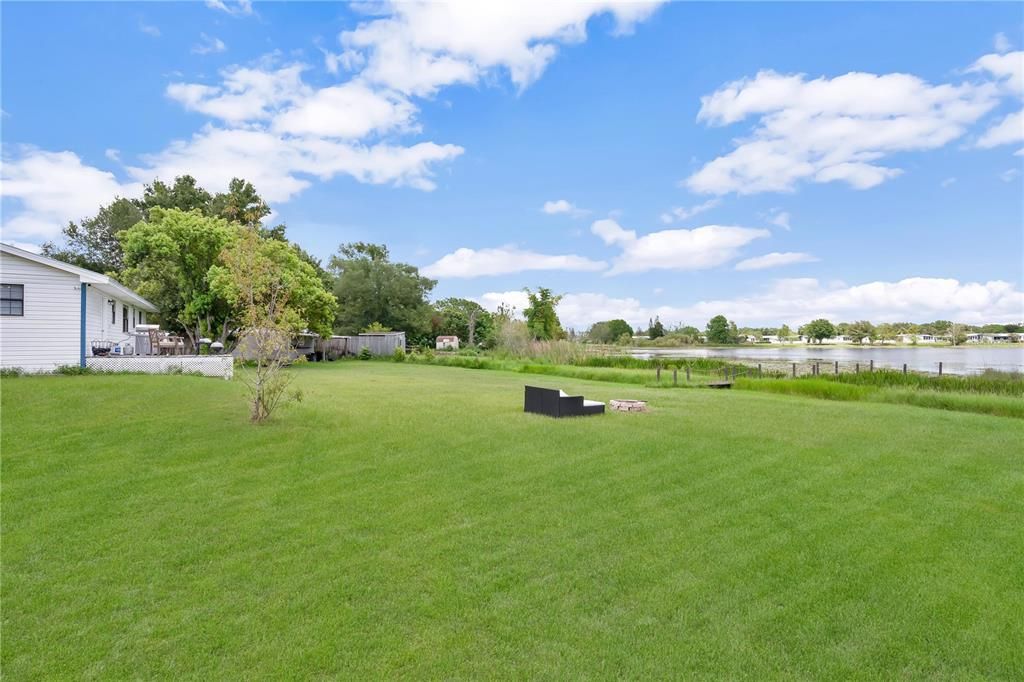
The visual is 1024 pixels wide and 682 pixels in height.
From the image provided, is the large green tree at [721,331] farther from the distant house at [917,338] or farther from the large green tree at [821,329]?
the distant house at [917,338]

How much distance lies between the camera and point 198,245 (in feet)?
68.2

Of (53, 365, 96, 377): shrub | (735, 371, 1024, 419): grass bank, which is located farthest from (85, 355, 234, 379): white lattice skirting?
(735, 371, 1024, 419): grass bank

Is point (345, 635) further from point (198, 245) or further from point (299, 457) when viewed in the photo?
point (198, 245)

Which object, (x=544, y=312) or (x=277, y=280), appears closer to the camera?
(x=277, y=280)

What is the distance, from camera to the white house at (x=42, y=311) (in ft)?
42.5

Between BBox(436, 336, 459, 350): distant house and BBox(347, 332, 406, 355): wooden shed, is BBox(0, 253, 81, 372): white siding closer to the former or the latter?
BBox(347, 332, 406, 355): wooden shed

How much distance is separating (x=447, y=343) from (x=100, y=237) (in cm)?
2588

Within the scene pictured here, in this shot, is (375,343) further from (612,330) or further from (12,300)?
(612,330)

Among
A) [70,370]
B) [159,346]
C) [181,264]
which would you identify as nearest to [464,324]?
[181,264]

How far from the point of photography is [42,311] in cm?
1329

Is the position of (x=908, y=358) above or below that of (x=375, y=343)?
below

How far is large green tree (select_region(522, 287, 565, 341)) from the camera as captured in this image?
128 feet

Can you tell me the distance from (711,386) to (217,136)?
1969 centimetres

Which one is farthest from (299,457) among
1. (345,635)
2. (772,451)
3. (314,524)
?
(772,451)
